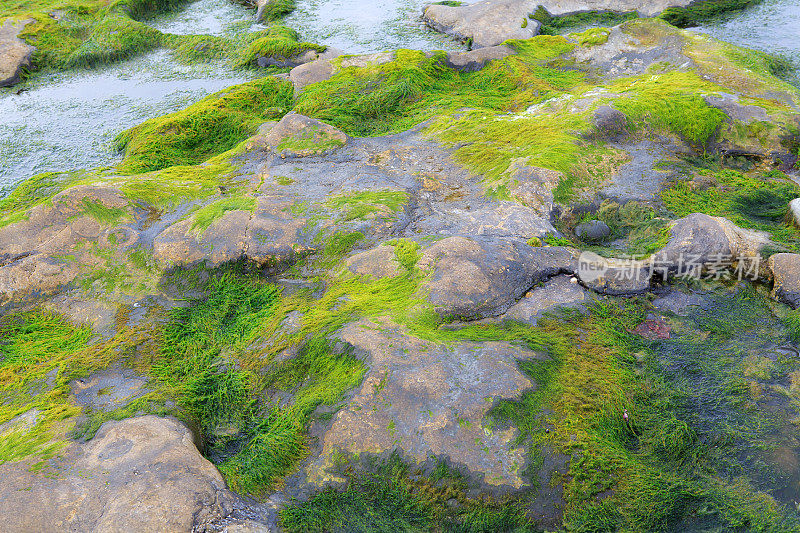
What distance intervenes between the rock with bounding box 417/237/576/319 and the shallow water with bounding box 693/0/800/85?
7810 millimetres

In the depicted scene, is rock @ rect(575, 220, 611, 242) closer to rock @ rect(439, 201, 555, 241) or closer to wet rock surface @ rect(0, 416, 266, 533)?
rock @ rect(439, 201, 555, 241)

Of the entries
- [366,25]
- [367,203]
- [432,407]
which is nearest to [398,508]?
[432,407]

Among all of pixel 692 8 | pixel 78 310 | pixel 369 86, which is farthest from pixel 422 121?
pixel 692 8

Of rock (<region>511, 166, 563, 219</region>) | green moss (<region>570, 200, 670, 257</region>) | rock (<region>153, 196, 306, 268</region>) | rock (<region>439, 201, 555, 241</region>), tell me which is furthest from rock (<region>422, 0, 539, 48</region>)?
rock (<region>153, 196, 306, 268</region>)

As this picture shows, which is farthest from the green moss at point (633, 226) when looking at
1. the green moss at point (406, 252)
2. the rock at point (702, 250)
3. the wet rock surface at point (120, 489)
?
the wet rock surface at point (120, 489)

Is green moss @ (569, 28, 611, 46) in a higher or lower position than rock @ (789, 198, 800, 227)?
higher

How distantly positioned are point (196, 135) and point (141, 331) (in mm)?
4812

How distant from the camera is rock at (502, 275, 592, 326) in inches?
188

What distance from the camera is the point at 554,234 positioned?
224 inches

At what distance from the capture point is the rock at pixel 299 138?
7.54 metres

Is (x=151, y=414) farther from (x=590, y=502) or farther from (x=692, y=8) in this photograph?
(x=692, y=8)

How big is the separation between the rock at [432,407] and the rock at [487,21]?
8.90 meters

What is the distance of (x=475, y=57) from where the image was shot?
10141mm

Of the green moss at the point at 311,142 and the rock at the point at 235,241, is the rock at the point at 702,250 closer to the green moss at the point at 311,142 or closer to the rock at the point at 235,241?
the rock at the point at 235,241
